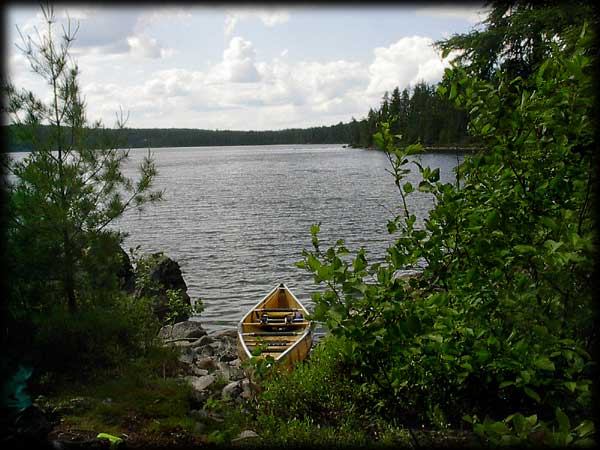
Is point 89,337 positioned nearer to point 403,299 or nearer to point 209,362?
point 209,362

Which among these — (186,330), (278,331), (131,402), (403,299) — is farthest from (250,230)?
(403,299)

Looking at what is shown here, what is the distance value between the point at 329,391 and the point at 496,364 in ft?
9.16

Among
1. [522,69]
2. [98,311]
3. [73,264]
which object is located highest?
[522,69]

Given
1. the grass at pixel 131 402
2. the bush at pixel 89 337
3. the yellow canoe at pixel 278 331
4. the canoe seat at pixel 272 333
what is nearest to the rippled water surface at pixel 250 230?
the bush at pixel 89 337

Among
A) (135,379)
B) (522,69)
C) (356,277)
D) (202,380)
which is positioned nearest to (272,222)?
(522,69)

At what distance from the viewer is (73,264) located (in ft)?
23.6

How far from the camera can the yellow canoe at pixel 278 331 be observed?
9820mm

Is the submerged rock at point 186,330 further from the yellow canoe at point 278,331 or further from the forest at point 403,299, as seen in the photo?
the forest at point 403,299

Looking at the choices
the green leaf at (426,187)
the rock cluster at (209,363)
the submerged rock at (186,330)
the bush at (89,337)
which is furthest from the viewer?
the submerged rock at (186,330)

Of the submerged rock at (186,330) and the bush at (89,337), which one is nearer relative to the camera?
the bush at (89,337)

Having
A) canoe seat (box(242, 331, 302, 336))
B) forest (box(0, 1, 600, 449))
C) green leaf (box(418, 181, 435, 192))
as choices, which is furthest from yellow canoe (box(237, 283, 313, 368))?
green leaf (box(418, 181, 435, 192))

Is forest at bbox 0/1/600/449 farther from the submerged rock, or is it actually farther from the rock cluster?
the submerged rock


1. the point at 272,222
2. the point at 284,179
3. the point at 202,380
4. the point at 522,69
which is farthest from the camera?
the point at 284,179

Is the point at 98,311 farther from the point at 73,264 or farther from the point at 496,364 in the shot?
the point at 496,364
